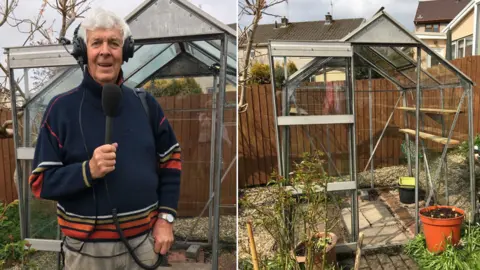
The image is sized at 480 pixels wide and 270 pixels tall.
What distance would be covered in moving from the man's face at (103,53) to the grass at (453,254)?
8.45 ft

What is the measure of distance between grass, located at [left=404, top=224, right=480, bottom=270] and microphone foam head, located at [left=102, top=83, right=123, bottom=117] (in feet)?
8.30

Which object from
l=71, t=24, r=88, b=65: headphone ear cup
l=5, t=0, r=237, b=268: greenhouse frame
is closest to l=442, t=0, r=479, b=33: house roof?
l=5, t=0, r=237, b=268: greenhouse frame

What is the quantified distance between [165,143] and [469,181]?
310 cm

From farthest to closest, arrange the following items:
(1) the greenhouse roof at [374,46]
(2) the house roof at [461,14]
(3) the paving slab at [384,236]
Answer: (2) the house roof at [461,14]
(3) the paving slab at [384,236]
(1) the greenhouse roof at [374,46]

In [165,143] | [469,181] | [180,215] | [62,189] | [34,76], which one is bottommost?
[180,215]

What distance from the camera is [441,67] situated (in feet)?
10.7

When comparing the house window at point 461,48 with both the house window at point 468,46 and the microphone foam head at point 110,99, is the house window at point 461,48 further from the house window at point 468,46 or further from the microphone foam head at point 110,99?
the microphone foam head at point 110,99

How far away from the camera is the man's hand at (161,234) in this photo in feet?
4.91

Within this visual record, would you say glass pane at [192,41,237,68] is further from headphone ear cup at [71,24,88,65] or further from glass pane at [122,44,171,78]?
headphone ear cup at [71,24,88,65]

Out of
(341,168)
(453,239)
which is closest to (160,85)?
(341,168)

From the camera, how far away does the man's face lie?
1329mm

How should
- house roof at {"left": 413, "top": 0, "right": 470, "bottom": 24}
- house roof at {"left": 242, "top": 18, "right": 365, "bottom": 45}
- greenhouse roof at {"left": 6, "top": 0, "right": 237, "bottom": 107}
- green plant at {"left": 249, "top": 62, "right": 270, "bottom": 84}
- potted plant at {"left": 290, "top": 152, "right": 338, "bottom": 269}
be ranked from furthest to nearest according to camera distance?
green plant at {"left": 249, "top": 62, "right": 270, "bottom": 84} → house roof at {"left": 242, "top": 18, "right": 365, "bottom": 45} → house roof at {"left": 413, "top": 0, "right": 470, "bottom": 24} → potted plant at {"left": 290, "top": 152, "right": 338, "bottom": 269} → greenhouse roof at {"left": 6, "top": 0, "right": 237, "bottom": 107}

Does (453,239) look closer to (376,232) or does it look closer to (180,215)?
(376,232)

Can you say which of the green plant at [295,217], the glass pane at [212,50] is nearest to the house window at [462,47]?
the green plant at [295,217]
